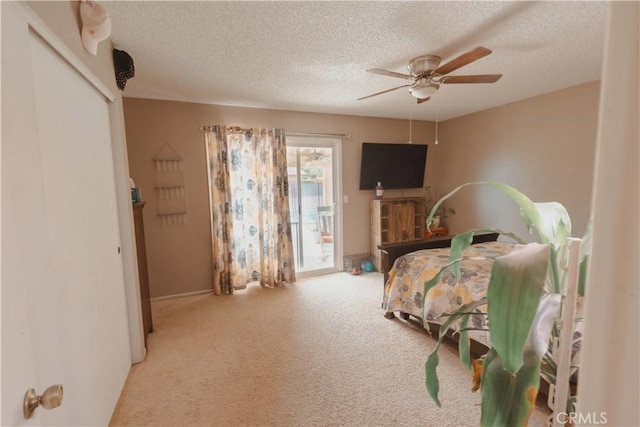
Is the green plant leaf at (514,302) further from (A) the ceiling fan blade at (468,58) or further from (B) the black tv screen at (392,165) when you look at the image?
(B) the black tv screen at (392,165)

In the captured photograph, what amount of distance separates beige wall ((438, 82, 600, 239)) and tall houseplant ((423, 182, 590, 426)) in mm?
3149

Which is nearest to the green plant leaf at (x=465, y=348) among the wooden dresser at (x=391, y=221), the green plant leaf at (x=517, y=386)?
the green plant leaf at (x=517, y=386)

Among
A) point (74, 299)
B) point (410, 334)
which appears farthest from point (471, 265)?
point (74, 299)

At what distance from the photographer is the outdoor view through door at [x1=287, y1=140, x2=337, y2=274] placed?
4.01 meters

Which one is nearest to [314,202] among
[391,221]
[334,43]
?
[391,221]

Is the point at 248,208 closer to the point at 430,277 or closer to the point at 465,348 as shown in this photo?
the point at 430,277

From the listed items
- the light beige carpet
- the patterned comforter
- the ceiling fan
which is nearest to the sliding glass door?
the light beige carpet

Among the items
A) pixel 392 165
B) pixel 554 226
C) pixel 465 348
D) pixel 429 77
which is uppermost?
pixel 429 77

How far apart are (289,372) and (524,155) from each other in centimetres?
364

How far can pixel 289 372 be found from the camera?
206 cm

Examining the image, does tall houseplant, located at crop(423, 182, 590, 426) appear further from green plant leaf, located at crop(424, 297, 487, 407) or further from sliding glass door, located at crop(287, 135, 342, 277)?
sliding glass door, located at crop(287, 135, 342, 277)

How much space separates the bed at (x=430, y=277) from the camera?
6.75ft

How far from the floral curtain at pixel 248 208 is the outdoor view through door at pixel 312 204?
1.04 ft

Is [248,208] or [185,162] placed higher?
[185,162]
